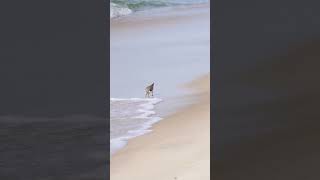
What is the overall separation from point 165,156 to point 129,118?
14.1 inches

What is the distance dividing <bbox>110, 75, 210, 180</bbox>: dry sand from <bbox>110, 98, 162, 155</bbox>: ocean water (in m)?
0.06

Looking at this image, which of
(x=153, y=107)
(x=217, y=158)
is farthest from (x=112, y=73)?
(x=217, y=158)

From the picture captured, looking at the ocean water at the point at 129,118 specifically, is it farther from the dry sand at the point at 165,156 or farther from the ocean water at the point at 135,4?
the ocean water at the point at 135,4

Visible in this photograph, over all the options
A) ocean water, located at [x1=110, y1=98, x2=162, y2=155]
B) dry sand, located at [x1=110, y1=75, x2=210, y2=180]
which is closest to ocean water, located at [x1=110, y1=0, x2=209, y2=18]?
ocean water, located at [x1=110, y1=98, x2=162, y2=155]

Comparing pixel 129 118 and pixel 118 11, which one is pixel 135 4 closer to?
pixel 118 11

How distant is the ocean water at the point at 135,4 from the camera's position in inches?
150

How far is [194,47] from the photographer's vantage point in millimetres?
3771

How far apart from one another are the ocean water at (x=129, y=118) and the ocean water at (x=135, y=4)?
61 centimetres

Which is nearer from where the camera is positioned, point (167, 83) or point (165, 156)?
point (165, 156)

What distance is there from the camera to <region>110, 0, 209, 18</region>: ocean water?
3.80m

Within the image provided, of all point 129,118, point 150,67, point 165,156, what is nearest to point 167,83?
point 150,67

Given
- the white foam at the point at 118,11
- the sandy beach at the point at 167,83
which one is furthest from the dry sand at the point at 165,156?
the white foam at the point at 118,11

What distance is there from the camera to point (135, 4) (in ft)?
12.7

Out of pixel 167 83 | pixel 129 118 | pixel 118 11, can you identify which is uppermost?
pixel 118 11
